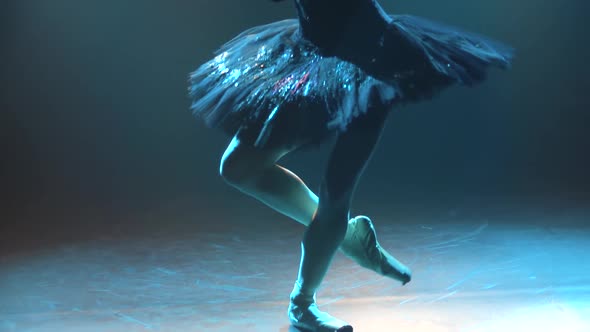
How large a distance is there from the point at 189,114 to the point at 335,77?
227 cm

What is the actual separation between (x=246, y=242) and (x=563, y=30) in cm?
212

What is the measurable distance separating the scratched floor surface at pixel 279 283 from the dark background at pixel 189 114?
2.44ft

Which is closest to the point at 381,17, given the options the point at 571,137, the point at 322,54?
A: the point at 322,54

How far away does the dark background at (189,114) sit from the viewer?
3.15 m

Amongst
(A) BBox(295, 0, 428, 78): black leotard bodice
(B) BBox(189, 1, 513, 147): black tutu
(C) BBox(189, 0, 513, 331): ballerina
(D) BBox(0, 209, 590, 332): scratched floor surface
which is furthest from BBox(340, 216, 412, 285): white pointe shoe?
(A) BBox(295, 0, 428, 78): black leotard bodice

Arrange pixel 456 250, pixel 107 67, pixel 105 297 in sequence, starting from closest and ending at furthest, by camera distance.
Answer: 1. pixel 105 297
2. pixel 456 250
3. pixel 107 67

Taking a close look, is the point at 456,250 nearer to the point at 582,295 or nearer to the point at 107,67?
the point at 582,295

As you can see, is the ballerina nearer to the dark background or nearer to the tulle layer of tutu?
the tulle layer of tutu

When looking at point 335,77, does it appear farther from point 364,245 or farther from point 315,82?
point 364,245

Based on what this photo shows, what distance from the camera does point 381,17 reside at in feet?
4.19

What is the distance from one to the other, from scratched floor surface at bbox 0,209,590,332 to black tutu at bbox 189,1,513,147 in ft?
1.54

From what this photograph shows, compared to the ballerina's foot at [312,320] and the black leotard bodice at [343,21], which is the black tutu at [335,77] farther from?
the ballerina's foot at [312,320]

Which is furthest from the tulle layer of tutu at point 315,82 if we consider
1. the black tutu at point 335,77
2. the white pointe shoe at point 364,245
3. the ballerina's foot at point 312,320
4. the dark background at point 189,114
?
the dark background at point 189,114

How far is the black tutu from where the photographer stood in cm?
119
